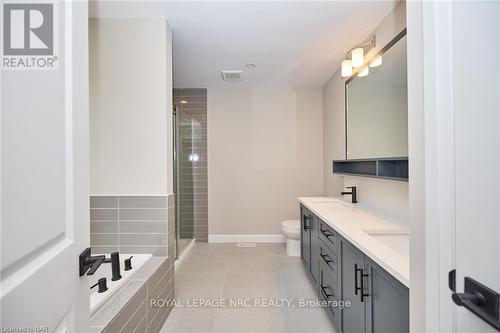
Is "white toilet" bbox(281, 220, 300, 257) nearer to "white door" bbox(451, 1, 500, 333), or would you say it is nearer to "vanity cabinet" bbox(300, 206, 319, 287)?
"vanity cabinet" bbox(300, 206, 319, 287)

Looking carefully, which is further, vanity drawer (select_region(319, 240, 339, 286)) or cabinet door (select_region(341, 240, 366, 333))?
vanity drawer (select_region(319, 240, 339, 286))

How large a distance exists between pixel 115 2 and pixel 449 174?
2.38 m

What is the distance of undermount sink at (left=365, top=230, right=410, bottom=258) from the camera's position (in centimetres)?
162

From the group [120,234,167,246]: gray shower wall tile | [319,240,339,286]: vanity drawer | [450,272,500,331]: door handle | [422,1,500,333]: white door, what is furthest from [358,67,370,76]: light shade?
[120,234,167,246]: gray shower wall tile

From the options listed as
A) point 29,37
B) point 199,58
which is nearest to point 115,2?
point 199,58

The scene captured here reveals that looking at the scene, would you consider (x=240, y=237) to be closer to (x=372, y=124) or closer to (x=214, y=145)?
(x=214, y=145)

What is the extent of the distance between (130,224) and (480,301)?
7.09 feet

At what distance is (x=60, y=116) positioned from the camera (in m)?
0.67

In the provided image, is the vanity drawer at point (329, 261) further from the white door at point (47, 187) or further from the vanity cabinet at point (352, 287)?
the white door at point (47, 187)

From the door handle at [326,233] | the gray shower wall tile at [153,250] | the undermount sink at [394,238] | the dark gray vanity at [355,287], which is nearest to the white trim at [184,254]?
the gray shower wall tile at [153,250]

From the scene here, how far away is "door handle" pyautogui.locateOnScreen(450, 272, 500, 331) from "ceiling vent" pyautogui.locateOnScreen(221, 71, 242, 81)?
319 cm

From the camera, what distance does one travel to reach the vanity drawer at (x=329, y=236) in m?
1.73

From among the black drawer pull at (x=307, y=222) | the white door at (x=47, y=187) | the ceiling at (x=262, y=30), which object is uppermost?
the ceiling at (x=262, y=30)
